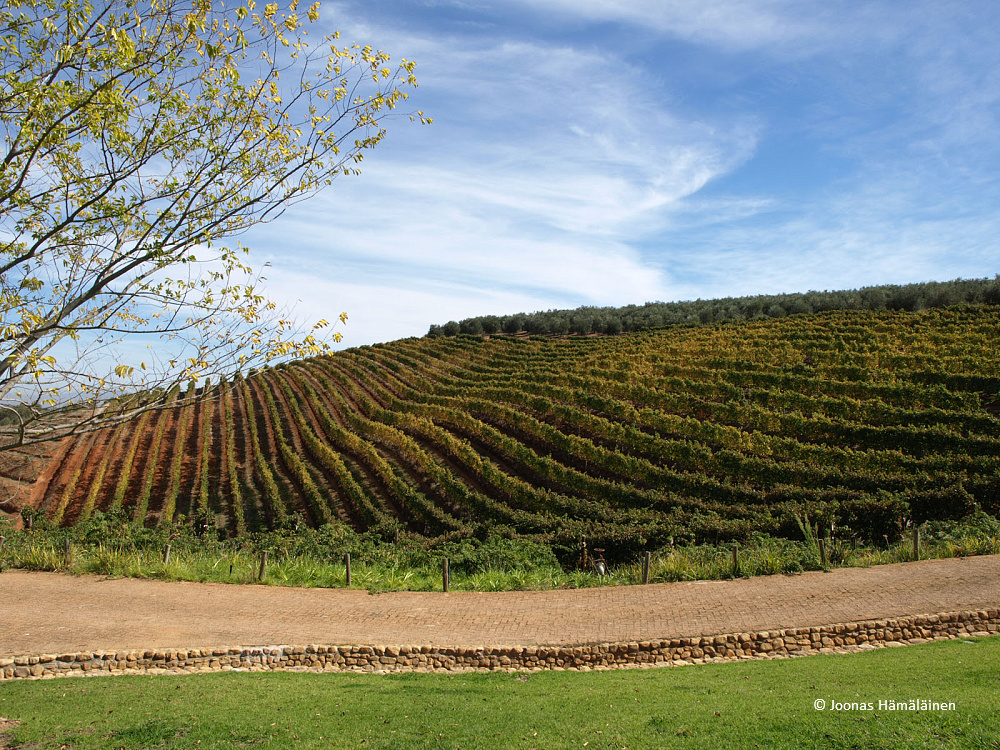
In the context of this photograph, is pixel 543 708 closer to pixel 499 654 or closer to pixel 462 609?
pixel 499 654

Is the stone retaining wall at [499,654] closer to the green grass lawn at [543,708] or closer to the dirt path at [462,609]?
the dirt path at [462,609]

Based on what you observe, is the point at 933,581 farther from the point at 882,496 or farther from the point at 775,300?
the point at 775,300

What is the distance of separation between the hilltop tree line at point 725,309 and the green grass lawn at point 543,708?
3818 centimetres

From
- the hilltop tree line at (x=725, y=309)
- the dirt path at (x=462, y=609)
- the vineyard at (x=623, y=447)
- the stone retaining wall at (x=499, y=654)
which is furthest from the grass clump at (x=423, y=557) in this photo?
the hilltop tree line at (x=725, y=309)

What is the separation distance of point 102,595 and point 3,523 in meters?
12.2

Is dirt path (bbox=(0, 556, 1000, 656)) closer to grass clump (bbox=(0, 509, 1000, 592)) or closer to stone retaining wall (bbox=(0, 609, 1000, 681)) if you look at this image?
stone retaining wall (bbox=(0, 609, 1000, 681))

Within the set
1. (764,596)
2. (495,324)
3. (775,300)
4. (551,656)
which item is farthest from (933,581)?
(495,324)

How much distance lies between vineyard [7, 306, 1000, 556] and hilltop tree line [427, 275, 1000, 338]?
12.5ft

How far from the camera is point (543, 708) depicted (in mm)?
8289

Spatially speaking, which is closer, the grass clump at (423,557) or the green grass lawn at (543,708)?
the green grass lawn at (543,708)

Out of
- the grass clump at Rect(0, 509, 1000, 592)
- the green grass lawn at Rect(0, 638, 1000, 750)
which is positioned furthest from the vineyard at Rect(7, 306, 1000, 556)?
the green grass lawn at Rect(0, 638, 1000, 750)

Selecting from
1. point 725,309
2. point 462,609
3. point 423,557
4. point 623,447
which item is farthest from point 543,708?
point 725,309

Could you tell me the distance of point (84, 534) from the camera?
19.0 m

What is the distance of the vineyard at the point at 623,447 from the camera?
20.8 m
